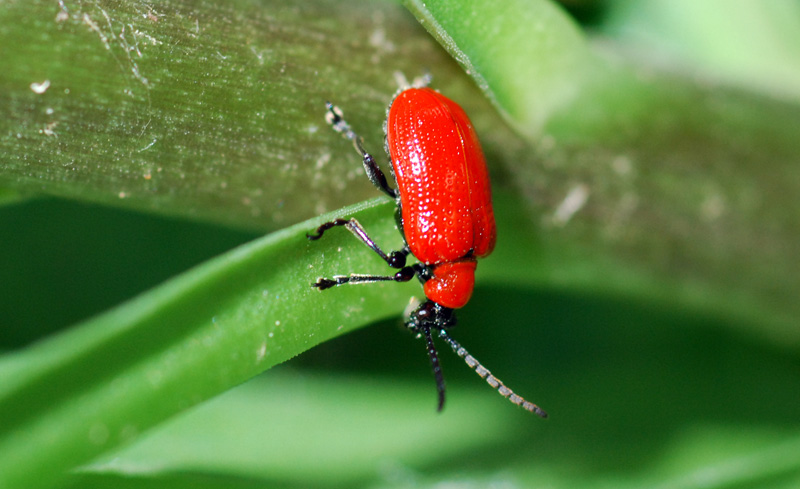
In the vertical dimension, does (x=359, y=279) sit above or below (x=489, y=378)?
above

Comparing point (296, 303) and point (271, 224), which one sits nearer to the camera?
point (296, 303)

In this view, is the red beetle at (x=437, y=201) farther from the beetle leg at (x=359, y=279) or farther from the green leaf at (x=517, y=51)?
the green leaf at (x=517, y=51)

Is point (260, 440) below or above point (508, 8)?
below

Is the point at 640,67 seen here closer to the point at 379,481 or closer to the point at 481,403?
the point at 481,403

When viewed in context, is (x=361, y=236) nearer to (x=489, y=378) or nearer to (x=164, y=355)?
(x=164, y=355)

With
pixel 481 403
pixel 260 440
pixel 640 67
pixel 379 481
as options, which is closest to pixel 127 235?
pixel 260 440

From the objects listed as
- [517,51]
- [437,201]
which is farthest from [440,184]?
[517,51]

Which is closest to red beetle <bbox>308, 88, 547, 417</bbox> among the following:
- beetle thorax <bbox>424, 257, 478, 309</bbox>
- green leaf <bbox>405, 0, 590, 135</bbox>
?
beetle thorax <bbox>424, 257, 478, 309</bbox>
